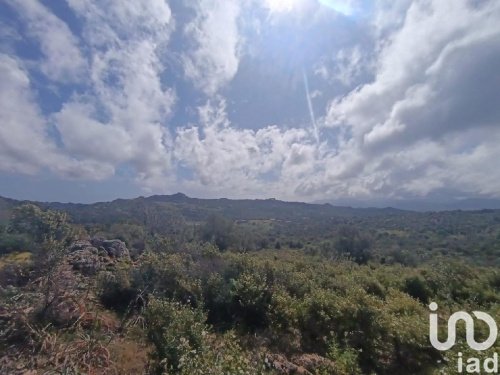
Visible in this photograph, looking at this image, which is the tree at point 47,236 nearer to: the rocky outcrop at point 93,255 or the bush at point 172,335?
the rocky outcrop at point 93,255

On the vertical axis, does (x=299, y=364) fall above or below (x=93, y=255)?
below

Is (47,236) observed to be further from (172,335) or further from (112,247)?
(172,335)

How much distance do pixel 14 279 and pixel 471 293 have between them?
28909mm

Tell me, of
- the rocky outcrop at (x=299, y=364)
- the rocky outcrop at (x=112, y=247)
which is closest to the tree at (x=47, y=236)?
the rocky outcrop at (x=112, y=247)

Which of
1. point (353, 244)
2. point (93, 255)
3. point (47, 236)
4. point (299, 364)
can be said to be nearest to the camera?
point (299, 364)

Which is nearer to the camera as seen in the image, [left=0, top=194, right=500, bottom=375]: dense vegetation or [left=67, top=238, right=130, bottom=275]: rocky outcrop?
[left=0, top=194, right=500, bottom=375]: dense vegetation

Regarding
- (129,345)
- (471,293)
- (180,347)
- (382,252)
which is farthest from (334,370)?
(382,252)

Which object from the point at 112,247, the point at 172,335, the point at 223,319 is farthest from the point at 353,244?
→ the point at 172,335

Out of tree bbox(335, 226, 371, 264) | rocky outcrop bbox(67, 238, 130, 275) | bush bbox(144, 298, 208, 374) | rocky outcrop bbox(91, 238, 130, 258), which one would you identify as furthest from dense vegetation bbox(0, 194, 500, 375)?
tree bbox(335, 226, 371, 264)

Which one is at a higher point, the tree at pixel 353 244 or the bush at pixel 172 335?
the bush at pixel 172 335

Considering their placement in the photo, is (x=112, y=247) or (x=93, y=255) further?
(x=112, y=247)

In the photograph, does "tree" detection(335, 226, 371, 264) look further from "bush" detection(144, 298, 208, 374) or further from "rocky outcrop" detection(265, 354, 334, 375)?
"bush" detection(144, 298, 208, 374)

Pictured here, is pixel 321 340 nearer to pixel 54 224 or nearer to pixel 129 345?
pixel 129 345

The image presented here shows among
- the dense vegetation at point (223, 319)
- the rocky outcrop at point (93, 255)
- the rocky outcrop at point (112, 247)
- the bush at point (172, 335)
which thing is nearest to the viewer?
the bush at point (172, 335)
